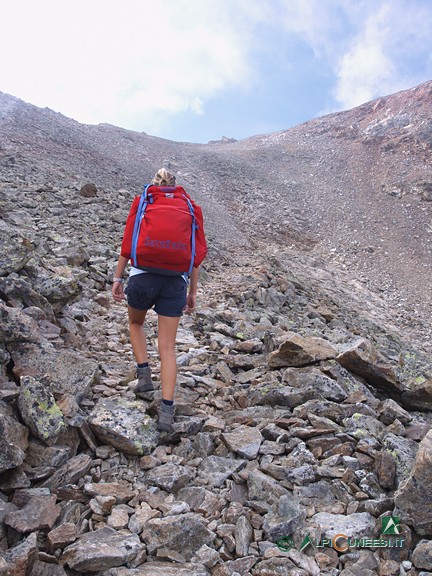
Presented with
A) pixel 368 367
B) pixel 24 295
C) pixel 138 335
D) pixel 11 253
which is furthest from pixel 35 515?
pixel 368 367

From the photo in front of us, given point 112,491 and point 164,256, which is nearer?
point 112,491

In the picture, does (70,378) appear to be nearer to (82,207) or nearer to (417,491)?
(417,491)

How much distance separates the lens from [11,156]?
16.1 metres

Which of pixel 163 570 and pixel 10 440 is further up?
pixel 10 440

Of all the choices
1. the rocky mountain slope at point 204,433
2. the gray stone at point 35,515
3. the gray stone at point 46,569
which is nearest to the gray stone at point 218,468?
the rocky mountain slope at point 204,433

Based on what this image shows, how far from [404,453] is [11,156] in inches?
647

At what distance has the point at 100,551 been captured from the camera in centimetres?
260

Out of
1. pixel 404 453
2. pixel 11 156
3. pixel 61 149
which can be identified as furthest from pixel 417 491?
pixel 61 149

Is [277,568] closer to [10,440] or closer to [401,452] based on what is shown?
[401,452]

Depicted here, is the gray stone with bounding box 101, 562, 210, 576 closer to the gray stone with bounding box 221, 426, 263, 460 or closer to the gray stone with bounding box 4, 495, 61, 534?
the gray stone with bounding box 4, 495, 61, 534

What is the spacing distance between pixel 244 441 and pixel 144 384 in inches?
45.7

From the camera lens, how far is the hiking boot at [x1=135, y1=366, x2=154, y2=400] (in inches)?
176

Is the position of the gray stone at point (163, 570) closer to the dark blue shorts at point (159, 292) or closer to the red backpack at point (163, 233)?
the dark blue shorts at point (159, 292)

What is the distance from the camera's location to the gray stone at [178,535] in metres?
2.80
